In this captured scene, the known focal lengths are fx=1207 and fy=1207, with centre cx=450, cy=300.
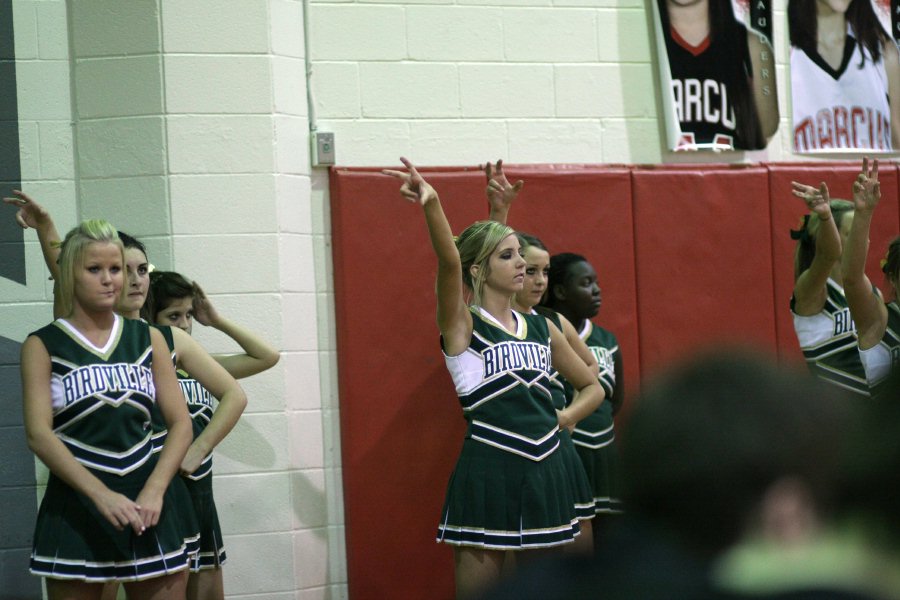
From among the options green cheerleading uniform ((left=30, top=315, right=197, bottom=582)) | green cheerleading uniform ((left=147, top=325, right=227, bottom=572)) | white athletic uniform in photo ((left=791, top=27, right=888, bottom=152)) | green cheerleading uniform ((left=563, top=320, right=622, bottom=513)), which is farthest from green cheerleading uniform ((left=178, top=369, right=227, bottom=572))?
white athletic uniform in photo ((left=791, top=27, right=888, bottom=152))

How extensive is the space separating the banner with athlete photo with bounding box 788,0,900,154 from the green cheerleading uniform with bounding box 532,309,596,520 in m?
1.95

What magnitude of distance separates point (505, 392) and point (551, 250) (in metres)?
1.37

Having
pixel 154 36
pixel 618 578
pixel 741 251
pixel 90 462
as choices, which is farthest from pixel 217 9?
pixel 618 578

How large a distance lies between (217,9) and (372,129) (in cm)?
81

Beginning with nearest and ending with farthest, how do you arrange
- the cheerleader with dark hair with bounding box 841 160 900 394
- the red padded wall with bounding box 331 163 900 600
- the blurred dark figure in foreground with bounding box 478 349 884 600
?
the blurred dark figure in foreground with bounding box 478 349 884 600, the cheerleader with dark hair with bounding box 841 160 900 394, the red padded wall with bounding box 331 163 900 600

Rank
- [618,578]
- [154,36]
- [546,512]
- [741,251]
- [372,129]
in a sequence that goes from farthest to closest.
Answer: [741,251] → [372,129] → [154,36] → [546,512] → [618,578]

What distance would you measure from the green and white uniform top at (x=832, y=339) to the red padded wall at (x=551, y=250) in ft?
1.01

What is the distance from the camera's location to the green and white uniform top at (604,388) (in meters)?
4.82

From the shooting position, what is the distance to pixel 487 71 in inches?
207

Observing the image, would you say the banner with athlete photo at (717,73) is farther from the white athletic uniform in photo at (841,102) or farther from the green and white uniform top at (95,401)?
the green and white uniform top at (95,401)

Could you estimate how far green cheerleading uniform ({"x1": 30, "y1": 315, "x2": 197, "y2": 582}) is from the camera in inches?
126

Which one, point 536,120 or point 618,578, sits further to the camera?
point 536,120

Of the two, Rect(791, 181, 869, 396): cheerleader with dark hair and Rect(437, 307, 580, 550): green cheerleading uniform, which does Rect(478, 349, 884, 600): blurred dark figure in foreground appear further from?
Rect(791, 181, 869, 396): cheerleader with dark hair

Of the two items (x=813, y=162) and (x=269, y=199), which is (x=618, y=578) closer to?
(x=269, y=199)
